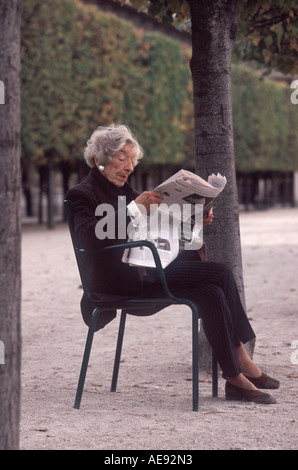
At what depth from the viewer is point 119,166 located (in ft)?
15.0

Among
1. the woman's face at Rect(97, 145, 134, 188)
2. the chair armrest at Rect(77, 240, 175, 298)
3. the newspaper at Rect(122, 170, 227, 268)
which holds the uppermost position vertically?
the woman's face at Rect(97, 145, 134, 188)

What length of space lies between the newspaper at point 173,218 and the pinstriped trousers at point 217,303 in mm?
124

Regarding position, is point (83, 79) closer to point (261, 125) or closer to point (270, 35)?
point (261, 125)

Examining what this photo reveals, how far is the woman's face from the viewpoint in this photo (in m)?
4.54

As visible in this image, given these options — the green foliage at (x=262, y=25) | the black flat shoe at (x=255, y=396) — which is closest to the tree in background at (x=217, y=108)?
the green foliage at (x=262, y=25)

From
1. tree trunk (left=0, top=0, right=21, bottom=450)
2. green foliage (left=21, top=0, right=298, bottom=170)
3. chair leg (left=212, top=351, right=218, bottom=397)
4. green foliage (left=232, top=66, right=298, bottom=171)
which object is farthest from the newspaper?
green foliage (left=232, top=66, right=298, bottom=171)

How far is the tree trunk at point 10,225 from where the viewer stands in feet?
9.54

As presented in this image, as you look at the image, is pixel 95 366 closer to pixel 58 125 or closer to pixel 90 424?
pixel 90 424

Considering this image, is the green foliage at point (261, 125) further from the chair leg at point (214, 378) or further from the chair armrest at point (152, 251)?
the chair armrest at point (152, 251)

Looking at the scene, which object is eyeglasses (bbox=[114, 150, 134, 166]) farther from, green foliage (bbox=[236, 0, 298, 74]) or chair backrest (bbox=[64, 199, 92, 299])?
A: green foliage (bbox=[236, 0, 298, 74])

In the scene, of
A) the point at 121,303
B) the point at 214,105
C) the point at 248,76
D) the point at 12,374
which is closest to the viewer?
the point at 12,374

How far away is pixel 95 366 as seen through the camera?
18.6 feet
